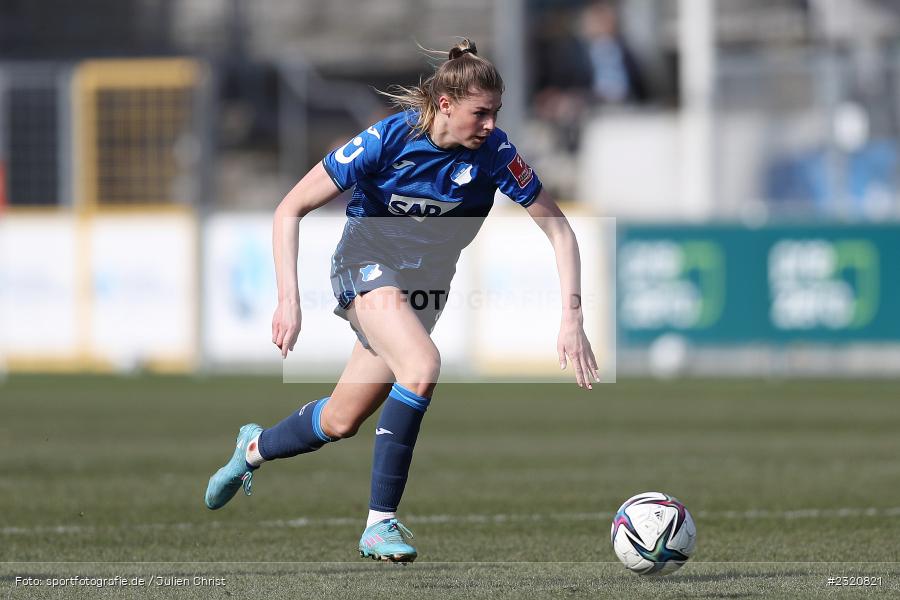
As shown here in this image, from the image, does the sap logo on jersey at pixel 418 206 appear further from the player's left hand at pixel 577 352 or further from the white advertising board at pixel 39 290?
the white advertising board at pixel 39 290

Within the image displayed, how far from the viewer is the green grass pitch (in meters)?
6.05

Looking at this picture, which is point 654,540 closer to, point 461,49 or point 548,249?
point 461,49

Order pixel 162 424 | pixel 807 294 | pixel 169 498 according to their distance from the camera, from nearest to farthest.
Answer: pixel 169 498 → pixel 162 424 → pixel 807 294

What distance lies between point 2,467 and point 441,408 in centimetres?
534

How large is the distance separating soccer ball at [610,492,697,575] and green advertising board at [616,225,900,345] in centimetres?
1177

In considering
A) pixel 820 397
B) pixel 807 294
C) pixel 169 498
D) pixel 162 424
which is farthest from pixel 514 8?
pixel 169 498

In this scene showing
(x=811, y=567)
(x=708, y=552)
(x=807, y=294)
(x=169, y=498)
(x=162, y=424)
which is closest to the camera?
(x=811, y=567)

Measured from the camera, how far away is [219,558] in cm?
664

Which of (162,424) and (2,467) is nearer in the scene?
(2,467)

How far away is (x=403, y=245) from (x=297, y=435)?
34.8 inches

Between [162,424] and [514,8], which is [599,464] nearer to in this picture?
[162,424]

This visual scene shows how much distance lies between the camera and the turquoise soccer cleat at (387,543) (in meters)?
5.92

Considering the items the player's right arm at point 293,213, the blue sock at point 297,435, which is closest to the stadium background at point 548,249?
the blue sock at point 297,435

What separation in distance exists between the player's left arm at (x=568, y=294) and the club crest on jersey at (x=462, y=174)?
284 millimetres
